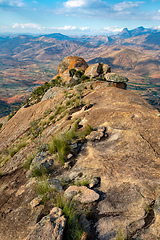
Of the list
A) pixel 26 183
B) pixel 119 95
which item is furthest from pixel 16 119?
pixel 26 183

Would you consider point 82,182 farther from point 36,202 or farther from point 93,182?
point 36,202

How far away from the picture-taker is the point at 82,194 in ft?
16.2

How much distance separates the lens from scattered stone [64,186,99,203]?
15.7ft

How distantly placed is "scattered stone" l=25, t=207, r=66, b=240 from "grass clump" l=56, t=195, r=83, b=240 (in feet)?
0.52

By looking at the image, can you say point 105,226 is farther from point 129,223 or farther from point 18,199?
point 18,199

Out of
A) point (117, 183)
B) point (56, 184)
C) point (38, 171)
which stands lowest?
point (38, 171)

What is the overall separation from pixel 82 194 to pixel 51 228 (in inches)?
58.2

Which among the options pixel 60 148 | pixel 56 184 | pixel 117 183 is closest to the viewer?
pixel 117 183

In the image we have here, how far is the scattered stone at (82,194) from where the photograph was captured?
15.7 feet

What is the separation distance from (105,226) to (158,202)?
1795mm

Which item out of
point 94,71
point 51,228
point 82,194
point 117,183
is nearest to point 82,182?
point 82,194

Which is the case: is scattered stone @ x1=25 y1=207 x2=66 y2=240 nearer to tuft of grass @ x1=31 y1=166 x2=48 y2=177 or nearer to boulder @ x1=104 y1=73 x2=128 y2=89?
tuft of grass @ x1=31 y1=166 x2=48 y2=177

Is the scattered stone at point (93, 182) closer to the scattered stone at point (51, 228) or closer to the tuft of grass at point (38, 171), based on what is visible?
the scattered stone at point (51, 228)

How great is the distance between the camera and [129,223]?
13.3 ft
